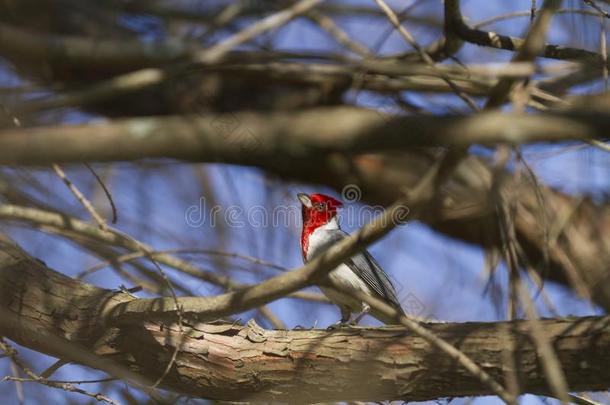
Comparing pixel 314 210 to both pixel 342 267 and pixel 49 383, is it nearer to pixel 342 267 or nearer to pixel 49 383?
pixel 342 267

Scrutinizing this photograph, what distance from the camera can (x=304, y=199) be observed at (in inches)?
218

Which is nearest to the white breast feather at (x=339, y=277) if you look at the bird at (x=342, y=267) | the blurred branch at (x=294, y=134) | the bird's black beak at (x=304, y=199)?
the bird at (x=342, y=267)

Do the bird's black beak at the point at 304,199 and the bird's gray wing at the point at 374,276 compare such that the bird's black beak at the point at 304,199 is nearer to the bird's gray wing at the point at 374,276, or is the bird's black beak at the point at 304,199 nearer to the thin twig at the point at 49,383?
the bird's gray wing at the point at 374,276

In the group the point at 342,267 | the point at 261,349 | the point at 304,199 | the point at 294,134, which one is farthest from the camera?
the point at 304,199

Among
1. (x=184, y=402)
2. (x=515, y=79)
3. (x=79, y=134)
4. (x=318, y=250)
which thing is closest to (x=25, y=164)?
(x=79, y=134)

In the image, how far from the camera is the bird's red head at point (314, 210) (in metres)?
5.55

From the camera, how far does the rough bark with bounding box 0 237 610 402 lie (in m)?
3.33

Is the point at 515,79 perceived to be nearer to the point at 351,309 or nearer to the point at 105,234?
the point at 105,234

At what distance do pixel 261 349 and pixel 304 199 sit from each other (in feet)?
7.05

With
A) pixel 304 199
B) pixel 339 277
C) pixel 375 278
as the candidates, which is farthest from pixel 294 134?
pixel 304 199

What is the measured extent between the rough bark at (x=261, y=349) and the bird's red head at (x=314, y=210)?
1990mm

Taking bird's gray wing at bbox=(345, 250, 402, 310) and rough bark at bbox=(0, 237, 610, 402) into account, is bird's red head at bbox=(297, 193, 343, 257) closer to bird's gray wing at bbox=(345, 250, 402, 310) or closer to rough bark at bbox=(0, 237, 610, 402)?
bird's gray wing at bbox=(345, 250, 402, 310)

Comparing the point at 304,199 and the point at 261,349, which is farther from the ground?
the point at 304,199

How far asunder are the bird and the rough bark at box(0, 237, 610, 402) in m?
0.96
